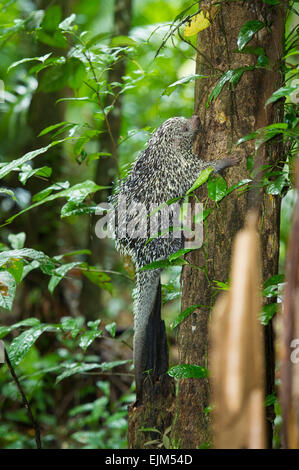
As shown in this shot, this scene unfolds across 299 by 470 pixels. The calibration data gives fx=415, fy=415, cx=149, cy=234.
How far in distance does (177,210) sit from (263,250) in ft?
1.69

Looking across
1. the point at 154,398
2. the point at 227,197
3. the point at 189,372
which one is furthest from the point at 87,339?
the point at 227,197

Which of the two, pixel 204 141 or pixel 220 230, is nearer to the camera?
pixel 220 230

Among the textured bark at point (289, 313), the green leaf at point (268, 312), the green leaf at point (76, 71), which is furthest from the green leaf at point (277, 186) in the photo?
the green leaf at point (76, 71)

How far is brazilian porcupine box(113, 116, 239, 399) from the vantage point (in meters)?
1.68

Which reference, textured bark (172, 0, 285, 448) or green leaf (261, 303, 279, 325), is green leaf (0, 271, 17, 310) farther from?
green leaf (261, 303, 279, 325)

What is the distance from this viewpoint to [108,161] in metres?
3.32

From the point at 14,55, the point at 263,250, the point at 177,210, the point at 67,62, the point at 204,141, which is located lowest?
the point at 263,250

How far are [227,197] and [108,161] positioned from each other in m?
2.08

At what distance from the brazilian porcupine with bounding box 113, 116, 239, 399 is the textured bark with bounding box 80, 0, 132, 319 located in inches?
47.5

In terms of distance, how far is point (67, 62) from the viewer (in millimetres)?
1616

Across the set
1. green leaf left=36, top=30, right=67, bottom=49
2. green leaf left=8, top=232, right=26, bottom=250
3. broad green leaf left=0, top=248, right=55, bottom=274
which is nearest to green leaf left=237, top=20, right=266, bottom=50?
green leaf left=36, top=30, right=67, bottom=49
